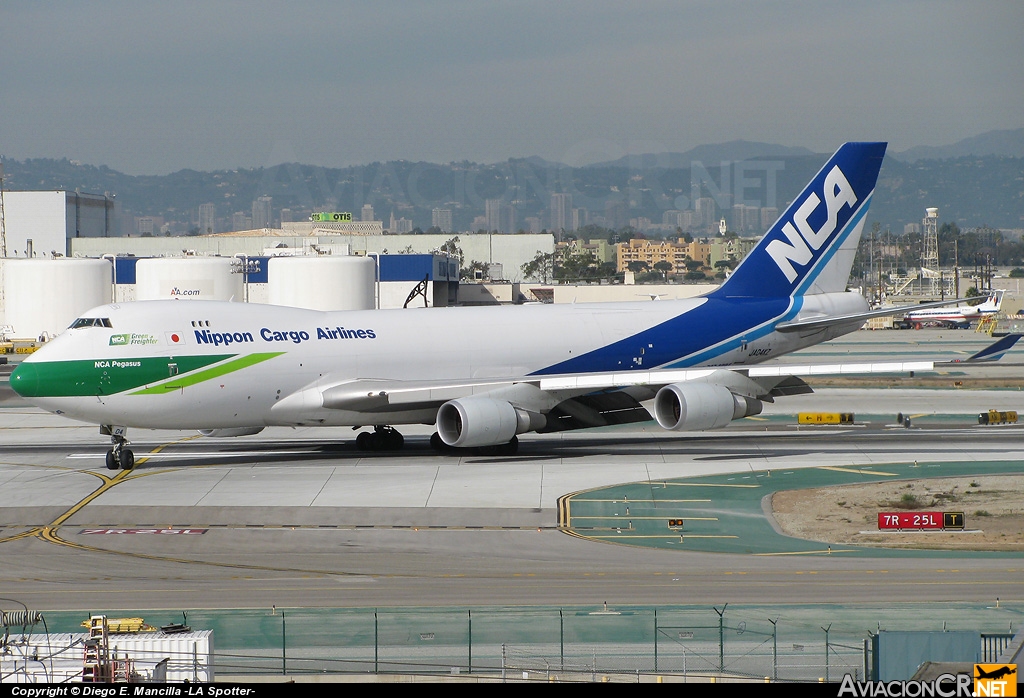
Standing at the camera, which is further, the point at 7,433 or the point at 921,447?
the point at 7,433

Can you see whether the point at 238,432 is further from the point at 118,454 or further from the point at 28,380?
the point at 28,380

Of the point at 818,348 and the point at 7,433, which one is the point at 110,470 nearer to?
the point at 7,433

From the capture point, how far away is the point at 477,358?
1768 inches

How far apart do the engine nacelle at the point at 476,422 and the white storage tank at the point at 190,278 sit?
79.3m

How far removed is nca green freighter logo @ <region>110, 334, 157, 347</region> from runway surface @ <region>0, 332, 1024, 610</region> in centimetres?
481

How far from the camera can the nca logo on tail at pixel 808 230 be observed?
50.3 meters

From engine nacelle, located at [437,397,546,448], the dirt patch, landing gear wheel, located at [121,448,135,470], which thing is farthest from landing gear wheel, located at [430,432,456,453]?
the dirt patch

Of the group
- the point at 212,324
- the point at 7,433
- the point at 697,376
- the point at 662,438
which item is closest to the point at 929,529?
the point at 697,376

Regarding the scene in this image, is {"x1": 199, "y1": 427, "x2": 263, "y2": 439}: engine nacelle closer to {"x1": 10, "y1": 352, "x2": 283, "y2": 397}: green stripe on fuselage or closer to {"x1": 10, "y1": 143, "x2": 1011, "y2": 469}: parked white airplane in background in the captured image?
{"x1": 10, "y1": 143, "x2": 1011, "y2": 469}: parked white airplane in background

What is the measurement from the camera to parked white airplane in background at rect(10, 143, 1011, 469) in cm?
4066

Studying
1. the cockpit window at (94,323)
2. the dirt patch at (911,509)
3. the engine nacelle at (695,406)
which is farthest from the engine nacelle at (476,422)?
the cockpit window at (94,323)

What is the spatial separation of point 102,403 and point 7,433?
1751 centimetres

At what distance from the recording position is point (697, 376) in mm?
44781

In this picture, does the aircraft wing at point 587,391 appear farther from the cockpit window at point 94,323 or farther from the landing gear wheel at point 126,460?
the cockpit window at point 94,323
